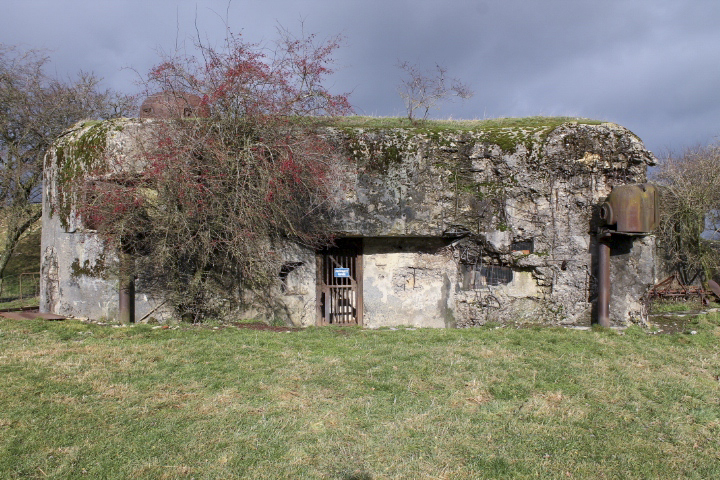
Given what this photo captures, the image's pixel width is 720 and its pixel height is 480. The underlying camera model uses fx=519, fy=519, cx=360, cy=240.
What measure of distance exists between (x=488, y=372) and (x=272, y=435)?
2907mm

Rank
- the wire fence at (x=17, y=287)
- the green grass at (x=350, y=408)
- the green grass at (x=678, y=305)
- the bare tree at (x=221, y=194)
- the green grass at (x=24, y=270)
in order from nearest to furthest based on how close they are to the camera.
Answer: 1. the green grass at (x=350, y=408)
2. the bare tree at (x=221, y=194)
3. the green grass at (x=678, y=305)
4. the wire fence at (x=17, y=287)
5. the green grass at (x=24, y=270)

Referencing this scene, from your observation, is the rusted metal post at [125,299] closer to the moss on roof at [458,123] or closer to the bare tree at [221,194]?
the bare tree at [221,194]

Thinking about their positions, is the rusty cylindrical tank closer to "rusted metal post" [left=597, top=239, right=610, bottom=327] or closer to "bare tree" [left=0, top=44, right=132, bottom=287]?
"rusted metal post" [left=597, top=239, right=610, bottom=327]

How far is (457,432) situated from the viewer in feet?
14.7

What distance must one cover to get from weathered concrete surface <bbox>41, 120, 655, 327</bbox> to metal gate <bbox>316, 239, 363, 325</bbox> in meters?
0.27

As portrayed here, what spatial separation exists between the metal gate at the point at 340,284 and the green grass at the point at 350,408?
226cm

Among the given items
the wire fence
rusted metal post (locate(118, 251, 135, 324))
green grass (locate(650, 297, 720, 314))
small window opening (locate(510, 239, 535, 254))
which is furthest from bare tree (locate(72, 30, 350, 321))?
the wire fence

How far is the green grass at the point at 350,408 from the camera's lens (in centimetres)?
388

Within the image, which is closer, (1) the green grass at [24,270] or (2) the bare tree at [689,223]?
(2) the bare tree at [689,223]

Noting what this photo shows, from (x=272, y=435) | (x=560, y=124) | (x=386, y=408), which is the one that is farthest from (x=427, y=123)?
(x=272, y=435)

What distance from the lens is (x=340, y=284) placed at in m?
10.4

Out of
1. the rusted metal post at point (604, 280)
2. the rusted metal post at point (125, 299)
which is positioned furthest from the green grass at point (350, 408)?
the rusted metal post at point (604, 280)

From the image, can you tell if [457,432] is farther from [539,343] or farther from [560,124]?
[560,124]

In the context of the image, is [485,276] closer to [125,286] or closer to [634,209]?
[634,209]
